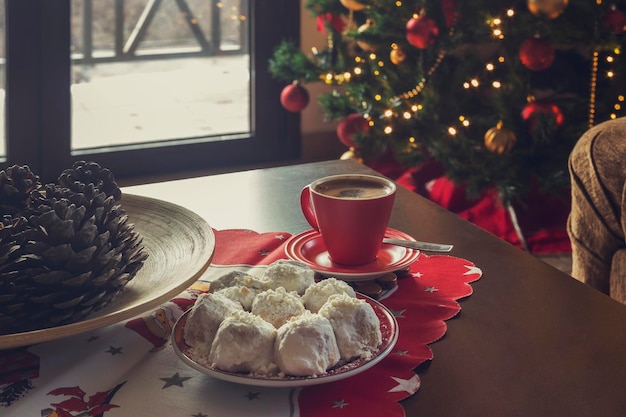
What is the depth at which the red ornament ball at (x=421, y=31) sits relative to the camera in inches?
85.9

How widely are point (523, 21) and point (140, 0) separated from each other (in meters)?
1.21

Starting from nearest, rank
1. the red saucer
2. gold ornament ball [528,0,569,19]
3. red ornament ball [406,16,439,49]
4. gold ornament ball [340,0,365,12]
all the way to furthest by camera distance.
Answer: the red saucer < gold ornament ball [528,0,569,19] < red ornament ball [406,16,439,49] < gold ornament ball [340,0,365,12]

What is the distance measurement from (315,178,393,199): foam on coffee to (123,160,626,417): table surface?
0.11m

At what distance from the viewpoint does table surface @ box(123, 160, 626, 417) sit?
67cm

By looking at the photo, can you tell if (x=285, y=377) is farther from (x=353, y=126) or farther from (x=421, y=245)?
(x=353, y=126)

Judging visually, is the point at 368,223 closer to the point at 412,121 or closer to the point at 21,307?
the point at 21,307

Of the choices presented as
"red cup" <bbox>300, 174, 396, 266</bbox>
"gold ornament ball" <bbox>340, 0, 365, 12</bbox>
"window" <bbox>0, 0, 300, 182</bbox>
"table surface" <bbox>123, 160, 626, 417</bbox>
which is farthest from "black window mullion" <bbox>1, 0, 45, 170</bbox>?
"red cup" <bbox>300, 174, 396, 266</bbox>

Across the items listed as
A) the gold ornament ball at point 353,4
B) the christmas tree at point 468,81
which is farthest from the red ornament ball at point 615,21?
the gold ornament ball at point 353,4

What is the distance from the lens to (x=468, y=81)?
2.40 m

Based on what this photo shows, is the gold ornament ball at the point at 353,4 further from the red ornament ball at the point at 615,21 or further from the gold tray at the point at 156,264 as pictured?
the gold tray at the point at 156,264

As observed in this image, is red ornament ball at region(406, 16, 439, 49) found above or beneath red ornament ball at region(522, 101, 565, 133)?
above

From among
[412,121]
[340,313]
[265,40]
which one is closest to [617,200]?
[340,313]

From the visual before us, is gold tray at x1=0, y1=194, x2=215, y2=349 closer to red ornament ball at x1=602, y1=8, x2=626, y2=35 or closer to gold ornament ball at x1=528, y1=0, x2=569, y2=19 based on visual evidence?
gold ornament ball at x1=528, y1=0, x2=569, y2=19

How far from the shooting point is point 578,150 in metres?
1.43
